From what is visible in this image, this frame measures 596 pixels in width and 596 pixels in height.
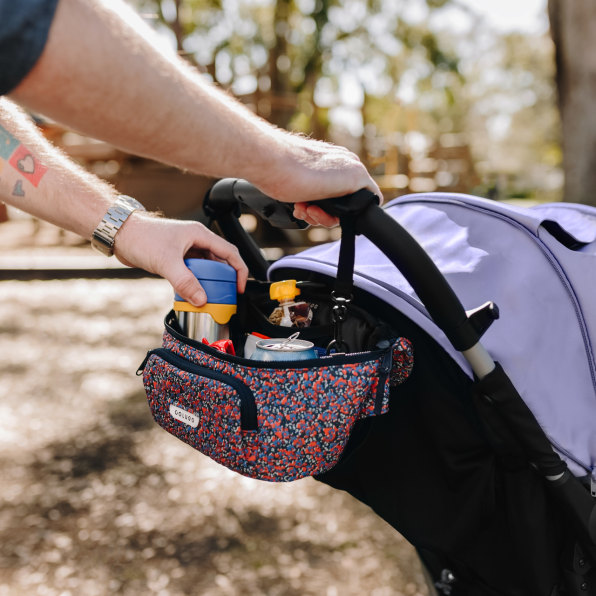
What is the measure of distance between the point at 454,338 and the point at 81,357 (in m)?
3.68

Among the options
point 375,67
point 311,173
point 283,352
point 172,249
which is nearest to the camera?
point 311,173

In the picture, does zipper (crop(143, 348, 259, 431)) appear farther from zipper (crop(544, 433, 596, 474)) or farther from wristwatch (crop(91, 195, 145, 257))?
zipper (crop(544, 433, 596, 474))

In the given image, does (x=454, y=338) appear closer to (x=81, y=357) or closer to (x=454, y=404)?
(x=454, y=404)

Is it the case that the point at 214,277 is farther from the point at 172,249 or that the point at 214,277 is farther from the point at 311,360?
the point at 311,360

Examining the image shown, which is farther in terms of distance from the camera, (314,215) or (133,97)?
(314,215)

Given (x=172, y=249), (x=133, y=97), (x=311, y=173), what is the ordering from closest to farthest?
(x=133, y=97)
(x=311, y=173)
(x=172, y=249)

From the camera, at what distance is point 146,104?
0.85 meters

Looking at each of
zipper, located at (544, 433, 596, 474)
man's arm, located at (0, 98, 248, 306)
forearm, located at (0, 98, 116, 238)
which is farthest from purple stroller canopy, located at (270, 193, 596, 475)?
forearm, located at (0, 98, 116, 238)

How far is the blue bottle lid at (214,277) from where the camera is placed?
4.32 feet

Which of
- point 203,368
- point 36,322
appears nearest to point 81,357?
point 36,322

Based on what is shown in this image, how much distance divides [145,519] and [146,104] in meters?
1.98

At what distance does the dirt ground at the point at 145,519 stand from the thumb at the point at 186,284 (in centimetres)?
119

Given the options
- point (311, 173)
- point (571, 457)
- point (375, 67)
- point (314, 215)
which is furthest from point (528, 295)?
point (375, 67)

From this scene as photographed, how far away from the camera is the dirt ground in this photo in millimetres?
2082
